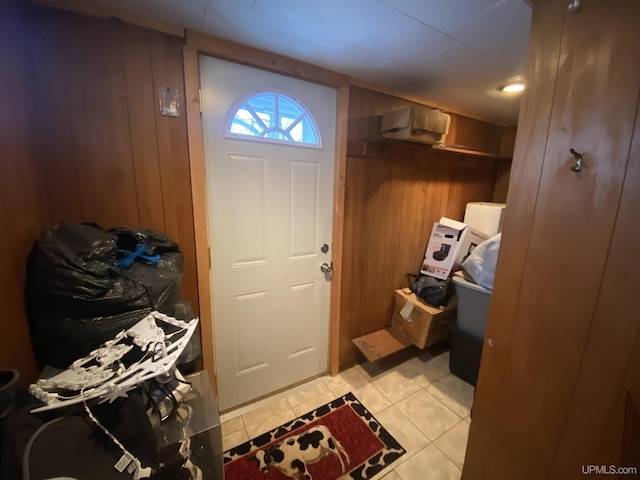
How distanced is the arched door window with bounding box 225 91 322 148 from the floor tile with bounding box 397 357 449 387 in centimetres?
198

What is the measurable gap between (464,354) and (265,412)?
1593 millimetres

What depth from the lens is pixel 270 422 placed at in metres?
1.70

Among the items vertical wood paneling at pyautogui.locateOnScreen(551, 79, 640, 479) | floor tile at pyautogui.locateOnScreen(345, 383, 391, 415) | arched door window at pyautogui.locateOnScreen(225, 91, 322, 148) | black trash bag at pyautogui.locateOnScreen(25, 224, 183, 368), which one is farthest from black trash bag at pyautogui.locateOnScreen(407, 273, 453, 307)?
black trash bag at pyautogui.locateOnScreen(25, 224, 183, 368)


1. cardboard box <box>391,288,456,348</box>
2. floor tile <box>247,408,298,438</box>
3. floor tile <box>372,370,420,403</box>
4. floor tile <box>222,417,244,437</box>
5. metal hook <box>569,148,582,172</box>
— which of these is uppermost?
metal hook <box>569,148,582,172</box>

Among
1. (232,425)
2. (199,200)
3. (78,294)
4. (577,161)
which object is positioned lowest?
(232,425)

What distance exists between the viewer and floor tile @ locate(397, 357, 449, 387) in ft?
6.95

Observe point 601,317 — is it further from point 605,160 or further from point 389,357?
point 389,357

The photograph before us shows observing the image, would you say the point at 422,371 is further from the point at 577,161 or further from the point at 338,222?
the point at 577,161

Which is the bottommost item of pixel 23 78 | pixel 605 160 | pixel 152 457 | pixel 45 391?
pixel 152 457

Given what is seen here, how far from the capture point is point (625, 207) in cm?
71

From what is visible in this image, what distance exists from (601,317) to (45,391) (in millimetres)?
1534

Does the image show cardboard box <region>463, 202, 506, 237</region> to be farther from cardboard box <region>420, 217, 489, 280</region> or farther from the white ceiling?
the white ceiling

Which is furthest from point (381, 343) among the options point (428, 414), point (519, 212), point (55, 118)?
point (55, 118)

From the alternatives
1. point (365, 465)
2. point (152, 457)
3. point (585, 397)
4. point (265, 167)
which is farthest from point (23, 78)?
point (365, 465)
